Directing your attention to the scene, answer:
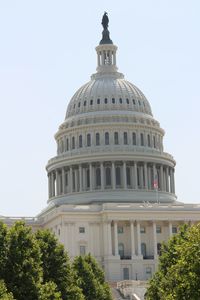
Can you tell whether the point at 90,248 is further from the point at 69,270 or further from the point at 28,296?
the point at 28,296

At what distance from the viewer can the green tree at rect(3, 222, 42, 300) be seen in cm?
7865

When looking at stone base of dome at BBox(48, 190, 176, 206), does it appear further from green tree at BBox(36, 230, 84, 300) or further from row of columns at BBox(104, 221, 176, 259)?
green tree at BBox(36, 230, 84, 300)

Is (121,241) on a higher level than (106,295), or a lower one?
higher

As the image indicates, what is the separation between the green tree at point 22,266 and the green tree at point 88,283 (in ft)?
78.7

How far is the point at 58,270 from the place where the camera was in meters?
93.0

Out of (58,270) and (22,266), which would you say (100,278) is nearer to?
(58,270)

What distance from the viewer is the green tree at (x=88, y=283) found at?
10656cm

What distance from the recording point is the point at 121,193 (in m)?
199

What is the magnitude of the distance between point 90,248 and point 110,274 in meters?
7.90

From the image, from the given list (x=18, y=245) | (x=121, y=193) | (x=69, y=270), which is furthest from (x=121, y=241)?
(x=18, y=245)

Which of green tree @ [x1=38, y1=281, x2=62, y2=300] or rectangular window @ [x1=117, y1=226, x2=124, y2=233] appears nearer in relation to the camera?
green tree @ [x1=38, y1=281, x2=62, y2=300]

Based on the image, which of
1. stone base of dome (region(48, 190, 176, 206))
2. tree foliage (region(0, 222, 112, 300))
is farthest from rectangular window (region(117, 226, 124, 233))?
tree foliage (region(0, 222, 112, 300))

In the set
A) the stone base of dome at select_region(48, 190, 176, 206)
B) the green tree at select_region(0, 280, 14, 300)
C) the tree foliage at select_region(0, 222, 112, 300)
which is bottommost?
the green tree at select_region(0, 280, 14, 300)

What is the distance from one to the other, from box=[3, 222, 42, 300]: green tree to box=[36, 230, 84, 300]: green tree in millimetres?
9836
